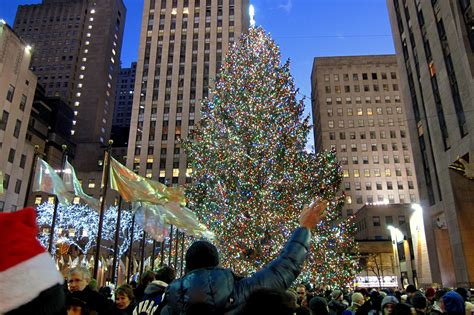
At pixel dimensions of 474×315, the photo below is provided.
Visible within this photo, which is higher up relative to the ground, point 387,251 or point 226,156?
point 226,156

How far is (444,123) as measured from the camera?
2739cm

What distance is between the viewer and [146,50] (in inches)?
3440

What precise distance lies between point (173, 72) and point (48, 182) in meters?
73.3

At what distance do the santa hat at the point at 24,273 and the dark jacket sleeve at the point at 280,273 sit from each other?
127 centimetres

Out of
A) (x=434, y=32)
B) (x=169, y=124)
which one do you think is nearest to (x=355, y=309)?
(x=434, y=32)

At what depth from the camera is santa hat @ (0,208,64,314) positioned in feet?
5.30

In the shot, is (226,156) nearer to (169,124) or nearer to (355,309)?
(355,309)

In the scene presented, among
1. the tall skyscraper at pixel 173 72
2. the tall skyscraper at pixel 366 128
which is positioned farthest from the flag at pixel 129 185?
the tall skyscraper at pixel 366 128

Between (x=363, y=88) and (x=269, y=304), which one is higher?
(x=363, y=88)

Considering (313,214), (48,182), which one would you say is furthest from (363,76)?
(313,214)

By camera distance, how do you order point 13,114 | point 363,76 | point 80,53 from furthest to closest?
point 80,53 → point 363,76 → point 13,114

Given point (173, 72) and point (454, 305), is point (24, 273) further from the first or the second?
point (173, 72)

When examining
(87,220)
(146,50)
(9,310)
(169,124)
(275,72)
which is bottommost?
(9,310)

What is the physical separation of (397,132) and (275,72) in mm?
77237
